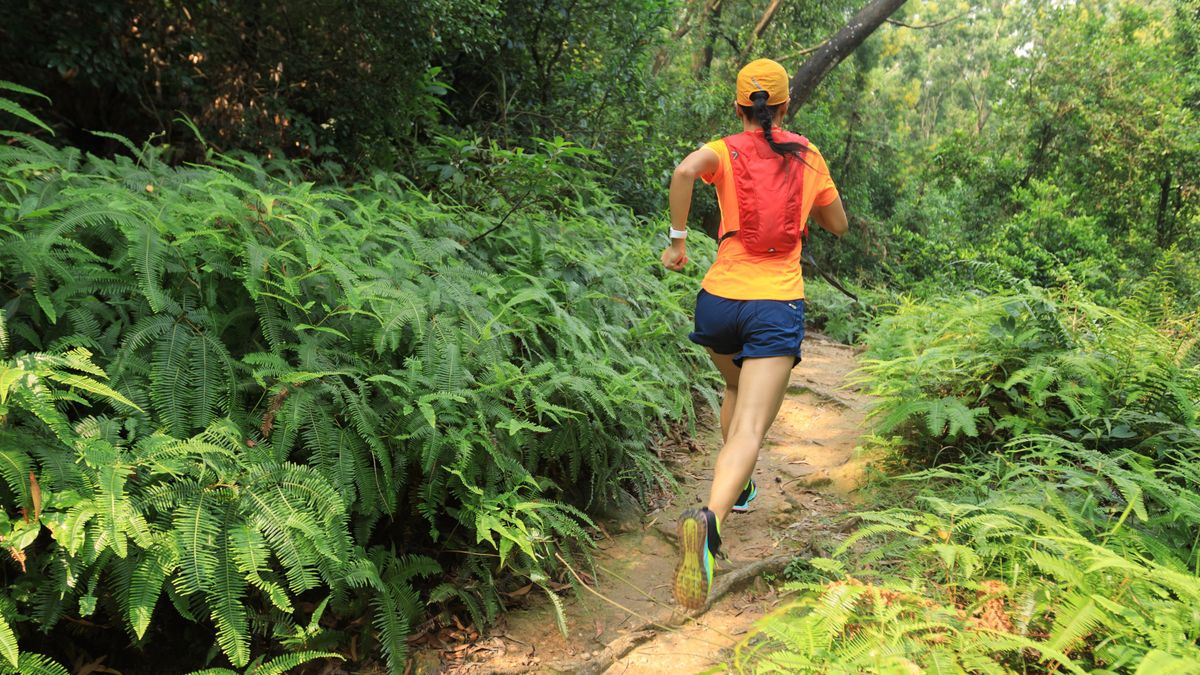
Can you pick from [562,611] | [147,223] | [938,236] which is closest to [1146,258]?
[938,236]

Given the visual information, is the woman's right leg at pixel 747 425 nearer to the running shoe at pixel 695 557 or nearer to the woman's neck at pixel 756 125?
the running shoe at pixel 695 557

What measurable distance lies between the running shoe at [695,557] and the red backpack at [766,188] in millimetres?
1420

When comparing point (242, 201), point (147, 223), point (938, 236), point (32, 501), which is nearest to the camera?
point (32, 501)

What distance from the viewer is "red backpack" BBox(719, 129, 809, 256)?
3578mm

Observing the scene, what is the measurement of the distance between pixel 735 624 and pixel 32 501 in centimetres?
288

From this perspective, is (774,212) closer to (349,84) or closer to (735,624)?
(735,624)

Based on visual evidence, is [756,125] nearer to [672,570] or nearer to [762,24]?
[672,570]

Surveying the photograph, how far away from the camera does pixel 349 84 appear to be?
20.9 ft

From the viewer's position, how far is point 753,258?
3674 mm

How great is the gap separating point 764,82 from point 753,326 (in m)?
1.22

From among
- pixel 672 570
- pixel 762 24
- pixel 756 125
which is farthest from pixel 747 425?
pixel 762 24

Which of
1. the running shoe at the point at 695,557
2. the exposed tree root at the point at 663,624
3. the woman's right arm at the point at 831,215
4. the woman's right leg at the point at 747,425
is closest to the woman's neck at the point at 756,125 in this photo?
the woman's right arm at the point at 831,215

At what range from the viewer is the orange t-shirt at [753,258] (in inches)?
143

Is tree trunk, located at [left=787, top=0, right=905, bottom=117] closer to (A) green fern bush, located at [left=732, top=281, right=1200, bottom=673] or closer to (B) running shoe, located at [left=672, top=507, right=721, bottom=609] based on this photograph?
(A) green fern bush, located at [left=732, top=281, right=1200, bottom=673]
